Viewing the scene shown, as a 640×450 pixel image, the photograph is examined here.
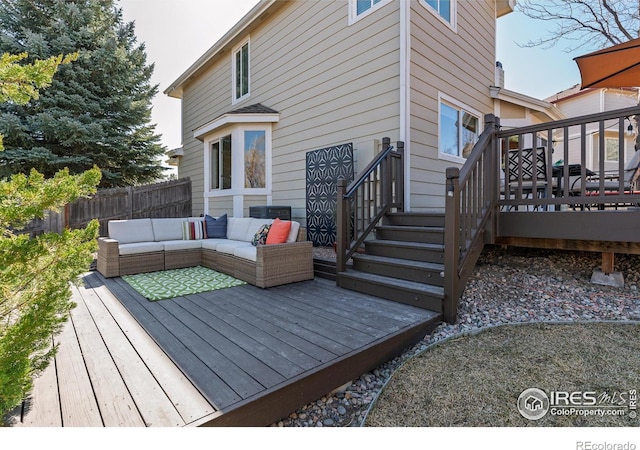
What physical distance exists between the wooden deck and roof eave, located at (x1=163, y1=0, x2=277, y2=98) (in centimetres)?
629

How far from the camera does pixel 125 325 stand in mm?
2812

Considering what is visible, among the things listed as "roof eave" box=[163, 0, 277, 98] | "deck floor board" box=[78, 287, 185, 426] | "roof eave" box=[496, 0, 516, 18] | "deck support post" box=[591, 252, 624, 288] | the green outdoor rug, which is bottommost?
"deck floor board" box=[78, 287, 185, 426]

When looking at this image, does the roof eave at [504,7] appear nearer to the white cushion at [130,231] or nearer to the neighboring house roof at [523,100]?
the neighboring house roof at [523,100]

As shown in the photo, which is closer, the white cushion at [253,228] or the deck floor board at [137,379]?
the deck floor board at [137,379]

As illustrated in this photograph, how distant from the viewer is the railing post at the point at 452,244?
9.54 ft

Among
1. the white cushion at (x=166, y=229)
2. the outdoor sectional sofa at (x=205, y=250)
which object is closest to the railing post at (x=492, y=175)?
the outdoor sectional sofa at (x=205, y=250)

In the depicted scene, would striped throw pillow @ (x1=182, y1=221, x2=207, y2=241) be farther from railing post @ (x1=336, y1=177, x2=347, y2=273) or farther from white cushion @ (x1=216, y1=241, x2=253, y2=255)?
railing post @ (x1=336, y1=177, x2=347, y2=273)

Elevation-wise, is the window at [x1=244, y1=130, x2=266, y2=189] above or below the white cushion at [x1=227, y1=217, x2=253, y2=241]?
above

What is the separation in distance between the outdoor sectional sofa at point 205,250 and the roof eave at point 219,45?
181 inches

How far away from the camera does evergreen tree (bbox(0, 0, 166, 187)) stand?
8695 mm

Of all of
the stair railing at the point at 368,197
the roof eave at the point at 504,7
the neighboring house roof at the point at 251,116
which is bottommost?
the stair railing at the point at 368,197

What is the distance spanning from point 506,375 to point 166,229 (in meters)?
5.34

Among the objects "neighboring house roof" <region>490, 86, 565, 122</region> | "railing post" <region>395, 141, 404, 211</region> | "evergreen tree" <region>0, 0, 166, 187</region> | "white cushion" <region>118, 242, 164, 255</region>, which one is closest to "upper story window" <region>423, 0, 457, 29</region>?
"neighboring house roof" <region>490, 86, 565, 122</region>

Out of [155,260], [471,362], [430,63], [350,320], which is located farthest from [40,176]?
[430,63]
